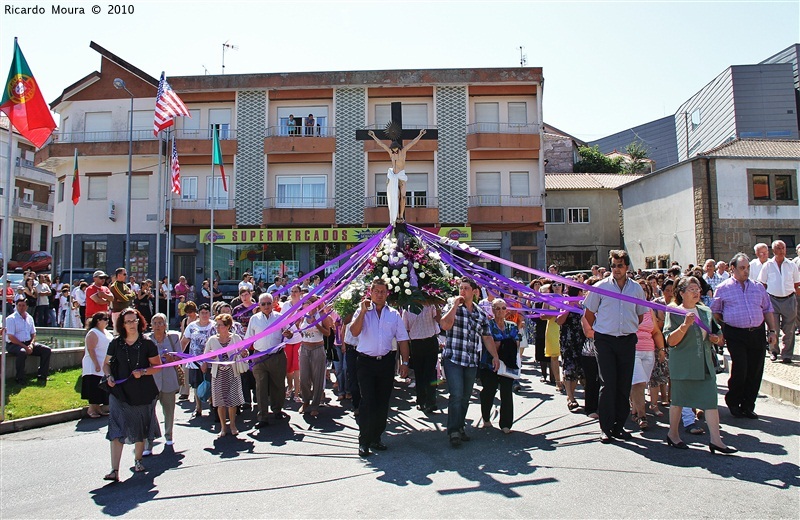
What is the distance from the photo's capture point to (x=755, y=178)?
27.7m

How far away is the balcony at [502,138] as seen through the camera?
28609mm

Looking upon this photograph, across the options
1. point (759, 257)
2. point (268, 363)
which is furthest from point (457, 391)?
point (759, 257)

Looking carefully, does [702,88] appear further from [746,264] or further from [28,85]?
[28,85]

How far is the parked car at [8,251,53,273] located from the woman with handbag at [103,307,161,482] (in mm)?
37271

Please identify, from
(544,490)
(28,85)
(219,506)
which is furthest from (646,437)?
(28,85)

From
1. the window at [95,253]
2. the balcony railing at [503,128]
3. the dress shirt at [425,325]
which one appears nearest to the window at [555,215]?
the balcony railing at [503,128]

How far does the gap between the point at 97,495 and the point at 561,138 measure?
43028 millimetres

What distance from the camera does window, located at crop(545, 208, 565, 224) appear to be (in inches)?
1348

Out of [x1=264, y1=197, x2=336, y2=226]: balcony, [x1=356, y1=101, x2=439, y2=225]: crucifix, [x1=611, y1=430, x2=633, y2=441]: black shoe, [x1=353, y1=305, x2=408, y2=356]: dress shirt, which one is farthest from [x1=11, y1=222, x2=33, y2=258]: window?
[x1=611, y1=430, x2=633, y2=441]: black shoe

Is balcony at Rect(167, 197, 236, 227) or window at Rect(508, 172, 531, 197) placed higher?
window at Rect(508, 172, 531, 197)

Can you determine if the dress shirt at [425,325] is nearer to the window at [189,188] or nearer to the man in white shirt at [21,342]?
the man in white shirt at [21,342]

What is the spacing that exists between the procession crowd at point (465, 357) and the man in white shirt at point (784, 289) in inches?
18.2

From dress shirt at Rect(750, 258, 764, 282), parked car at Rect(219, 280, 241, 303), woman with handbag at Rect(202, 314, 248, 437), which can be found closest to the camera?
woman with handbag at Rect(202, 314, 248, 437)

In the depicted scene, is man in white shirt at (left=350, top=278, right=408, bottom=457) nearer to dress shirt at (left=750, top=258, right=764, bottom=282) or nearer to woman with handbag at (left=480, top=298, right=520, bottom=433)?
woman with handbag at (left=480, top=298, right=520, bottom=433)
